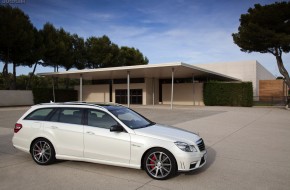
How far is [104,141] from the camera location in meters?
5.57

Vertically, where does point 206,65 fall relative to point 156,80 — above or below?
above

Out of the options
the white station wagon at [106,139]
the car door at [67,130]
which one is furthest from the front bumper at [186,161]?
the car door at [67,130]

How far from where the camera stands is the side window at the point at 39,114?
21.4 feet

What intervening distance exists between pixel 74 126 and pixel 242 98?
24.9 meters

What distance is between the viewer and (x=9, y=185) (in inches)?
190

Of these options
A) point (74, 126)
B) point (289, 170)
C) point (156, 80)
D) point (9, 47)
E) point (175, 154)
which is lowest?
point (289, 170)

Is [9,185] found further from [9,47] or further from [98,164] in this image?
[9,47]

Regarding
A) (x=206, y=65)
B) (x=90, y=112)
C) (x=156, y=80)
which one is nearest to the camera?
(x=90, y=112)

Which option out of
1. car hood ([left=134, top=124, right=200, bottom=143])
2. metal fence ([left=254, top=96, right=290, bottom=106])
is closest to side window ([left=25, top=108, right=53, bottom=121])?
car hood ([left=134, top=124, right=200, bottom=143])

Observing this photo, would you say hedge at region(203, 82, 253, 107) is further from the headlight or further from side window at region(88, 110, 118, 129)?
side window at region(88, 110, 118, 129)

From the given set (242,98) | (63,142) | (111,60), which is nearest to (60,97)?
(111,60)

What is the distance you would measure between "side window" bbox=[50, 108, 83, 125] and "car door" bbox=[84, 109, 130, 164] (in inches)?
9.3

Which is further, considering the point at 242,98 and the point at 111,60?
the point at 111,60

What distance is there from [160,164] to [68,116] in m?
2.41
